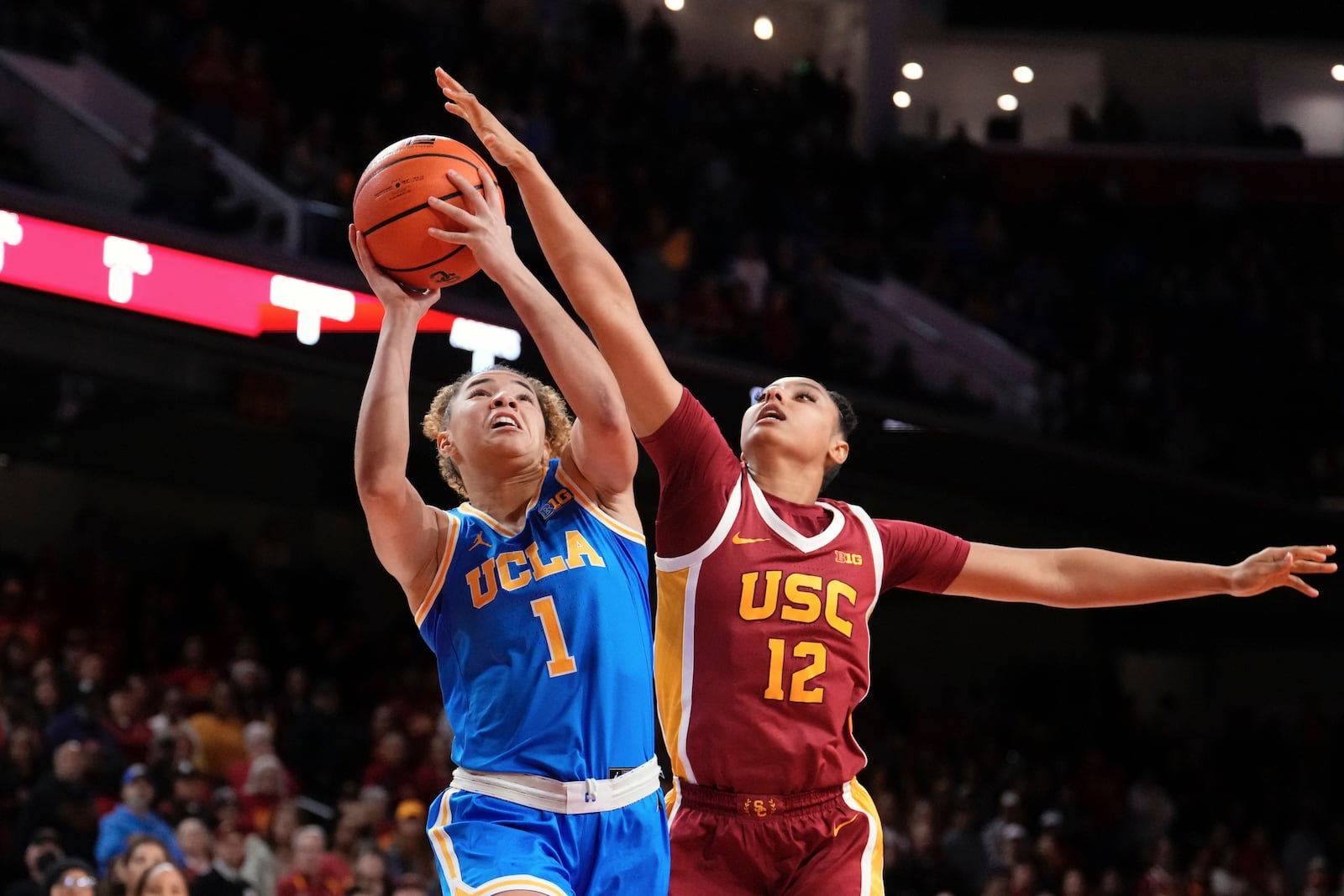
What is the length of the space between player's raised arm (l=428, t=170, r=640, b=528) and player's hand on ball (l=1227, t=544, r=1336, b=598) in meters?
1.62

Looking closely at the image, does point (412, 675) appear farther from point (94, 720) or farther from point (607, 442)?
point (607, 442)

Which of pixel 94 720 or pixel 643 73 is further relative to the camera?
pixel 643 73

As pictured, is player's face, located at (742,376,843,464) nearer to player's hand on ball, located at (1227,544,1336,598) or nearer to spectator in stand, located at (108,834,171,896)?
player's hand on ball, located at (1227,544,1336,598)

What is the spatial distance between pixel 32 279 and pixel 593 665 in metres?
7.21

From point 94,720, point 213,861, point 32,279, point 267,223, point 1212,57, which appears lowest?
point 213,861

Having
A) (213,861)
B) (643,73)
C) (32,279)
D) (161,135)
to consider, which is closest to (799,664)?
(213,861)

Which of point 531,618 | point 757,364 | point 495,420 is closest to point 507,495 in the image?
point 495,420

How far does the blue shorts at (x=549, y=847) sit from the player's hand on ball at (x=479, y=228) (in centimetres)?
119

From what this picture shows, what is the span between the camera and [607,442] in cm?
363

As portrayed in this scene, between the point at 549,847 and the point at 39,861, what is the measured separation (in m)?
5.12

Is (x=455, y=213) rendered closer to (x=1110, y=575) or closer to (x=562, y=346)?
(x=562, y=346)

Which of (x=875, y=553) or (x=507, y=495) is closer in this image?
(x=507, y=495)

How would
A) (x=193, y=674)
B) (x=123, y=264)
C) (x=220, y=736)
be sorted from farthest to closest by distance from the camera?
(x=193, y=674)
(x=123, y=264)
(x=220, y=736)

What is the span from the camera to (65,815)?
808 centimetres
